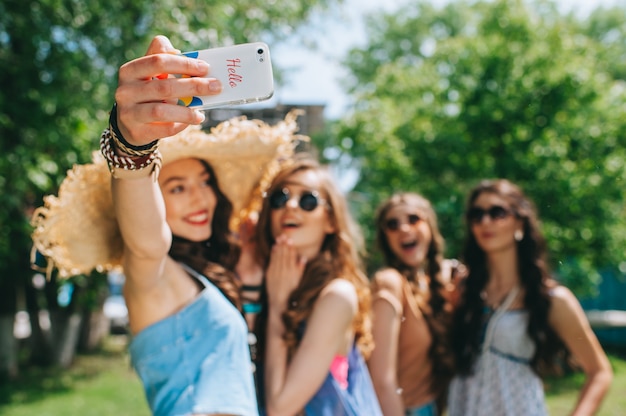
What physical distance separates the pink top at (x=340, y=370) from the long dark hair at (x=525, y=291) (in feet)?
2.84

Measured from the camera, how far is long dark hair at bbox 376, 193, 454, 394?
10.2ft

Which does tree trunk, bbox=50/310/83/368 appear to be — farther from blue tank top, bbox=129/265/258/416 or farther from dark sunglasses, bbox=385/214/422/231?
blue tank top, bbox=129/265/258/416

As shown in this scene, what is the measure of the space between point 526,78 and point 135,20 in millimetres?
5086

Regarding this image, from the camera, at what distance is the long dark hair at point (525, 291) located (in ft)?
9.90

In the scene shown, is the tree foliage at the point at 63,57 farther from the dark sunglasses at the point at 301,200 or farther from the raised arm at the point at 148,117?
the raised arm at the point at 148,117

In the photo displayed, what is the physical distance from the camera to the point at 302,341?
2.29 metres

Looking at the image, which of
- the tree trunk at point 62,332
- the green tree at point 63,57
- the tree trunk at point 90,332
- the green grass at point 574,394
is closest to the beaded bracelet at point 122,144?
the green tree at point 63,57

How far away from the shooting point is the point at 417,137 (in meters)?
8.32

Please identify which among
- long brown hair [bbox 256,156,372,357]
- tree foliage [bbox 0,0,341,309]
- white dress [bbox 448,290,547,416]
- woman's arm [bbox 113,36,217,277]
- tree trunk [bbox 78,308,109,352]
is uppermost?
tree foliage [bbox 0,0,341,309]

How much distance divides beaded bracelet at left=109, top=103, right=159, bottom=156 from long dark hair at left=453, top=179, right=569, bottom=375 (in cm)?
219

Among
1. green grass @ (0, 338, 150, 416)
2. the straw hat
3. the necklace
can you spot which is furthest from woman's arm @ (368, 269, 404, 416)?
green grass @ (0, 338, 150, 416)

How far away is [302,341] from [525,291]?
1.45 metres

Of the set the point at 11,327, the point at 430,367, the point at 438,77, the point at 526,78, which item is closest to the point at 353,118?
the point at 438,77

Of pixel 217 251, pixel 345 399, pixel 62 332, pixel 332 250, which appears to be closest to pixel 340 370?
pixel 345 399
